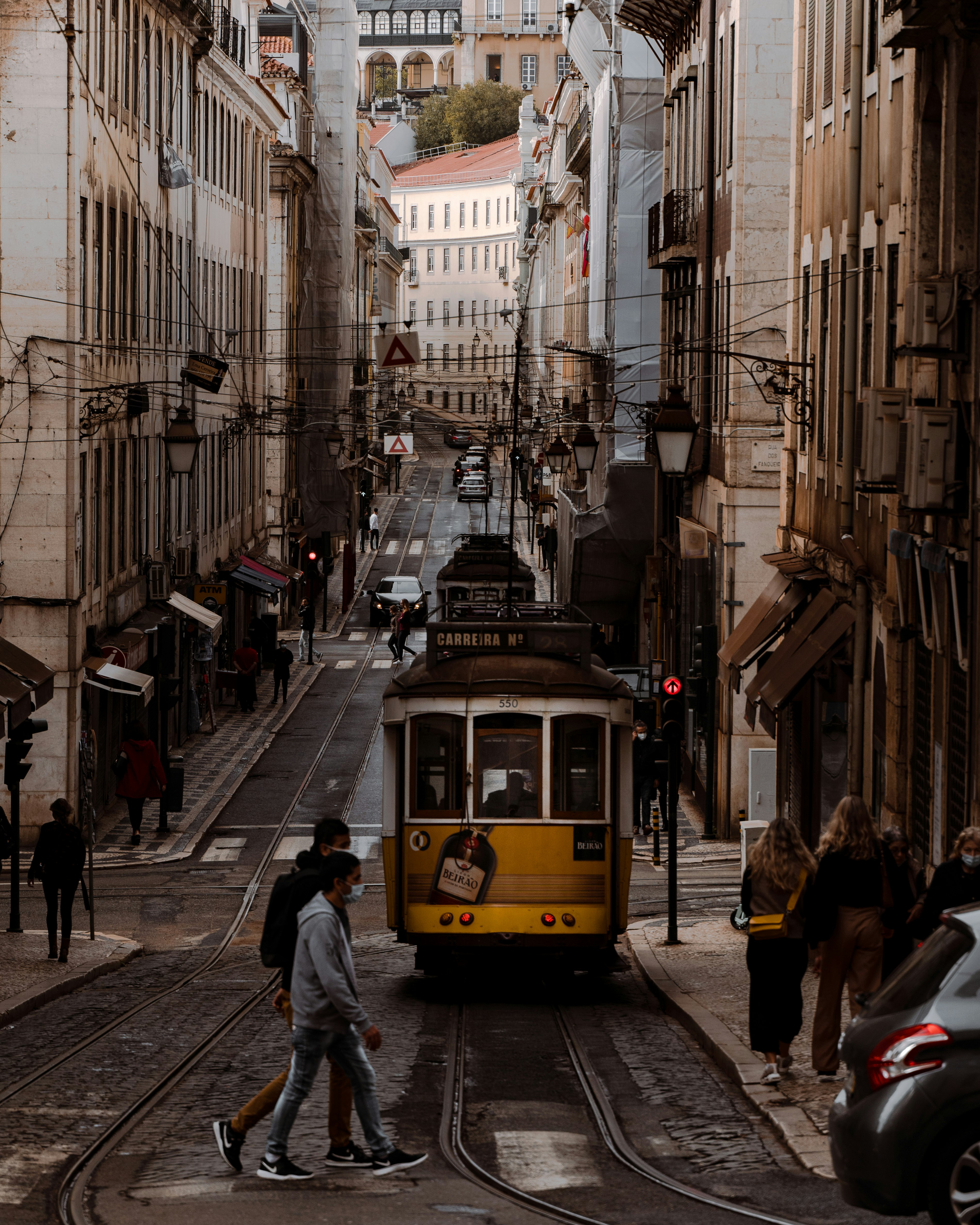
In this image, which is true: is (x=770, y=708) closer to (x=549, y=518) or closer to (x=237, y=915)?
(x=237, y=915)

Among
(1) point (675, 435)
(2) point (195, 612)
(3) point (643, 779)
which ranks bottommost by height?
(3) point (643, 779)

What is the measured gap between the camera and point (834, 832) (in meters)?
11.4

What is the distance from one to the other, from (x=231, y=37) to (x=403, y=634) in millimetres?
15020

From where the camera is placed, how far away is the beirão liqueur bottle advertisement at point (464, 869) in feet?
53.1

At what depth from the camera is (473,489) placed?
313 ft

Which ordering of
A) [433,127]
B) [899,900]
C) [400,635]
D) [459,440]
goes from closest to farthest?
[899,900] < [400,635] < [459,440] < [433,127]

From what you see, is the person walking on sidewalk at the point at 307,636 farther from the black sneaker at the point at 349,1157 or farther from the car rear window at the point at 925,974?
the car rear window at the point at 925,974

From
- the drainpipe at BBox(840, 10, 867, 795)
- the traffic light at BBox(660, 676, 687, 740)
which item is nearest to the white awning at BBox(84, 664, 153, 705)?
the traffic light at BBox(660, 676, 687, 740)

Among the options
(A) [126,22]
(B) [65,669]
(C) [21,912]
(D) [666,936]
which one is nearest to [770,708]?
(D) [666,936]

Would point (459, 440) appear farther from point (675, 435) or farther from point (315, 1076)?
point (315, 1076)

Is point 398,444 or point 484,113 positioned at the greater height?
point 484,113

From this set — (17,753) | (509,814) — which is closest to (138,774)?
(17,753)

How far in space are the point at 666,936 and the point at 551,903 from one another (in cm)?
414

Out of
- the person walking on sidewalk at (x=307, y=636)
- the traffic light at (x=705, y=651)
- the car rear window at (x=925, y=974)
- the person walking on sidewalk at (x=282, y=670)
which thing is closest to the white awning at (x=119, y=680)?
the traffic light at (x=705, y=651)
